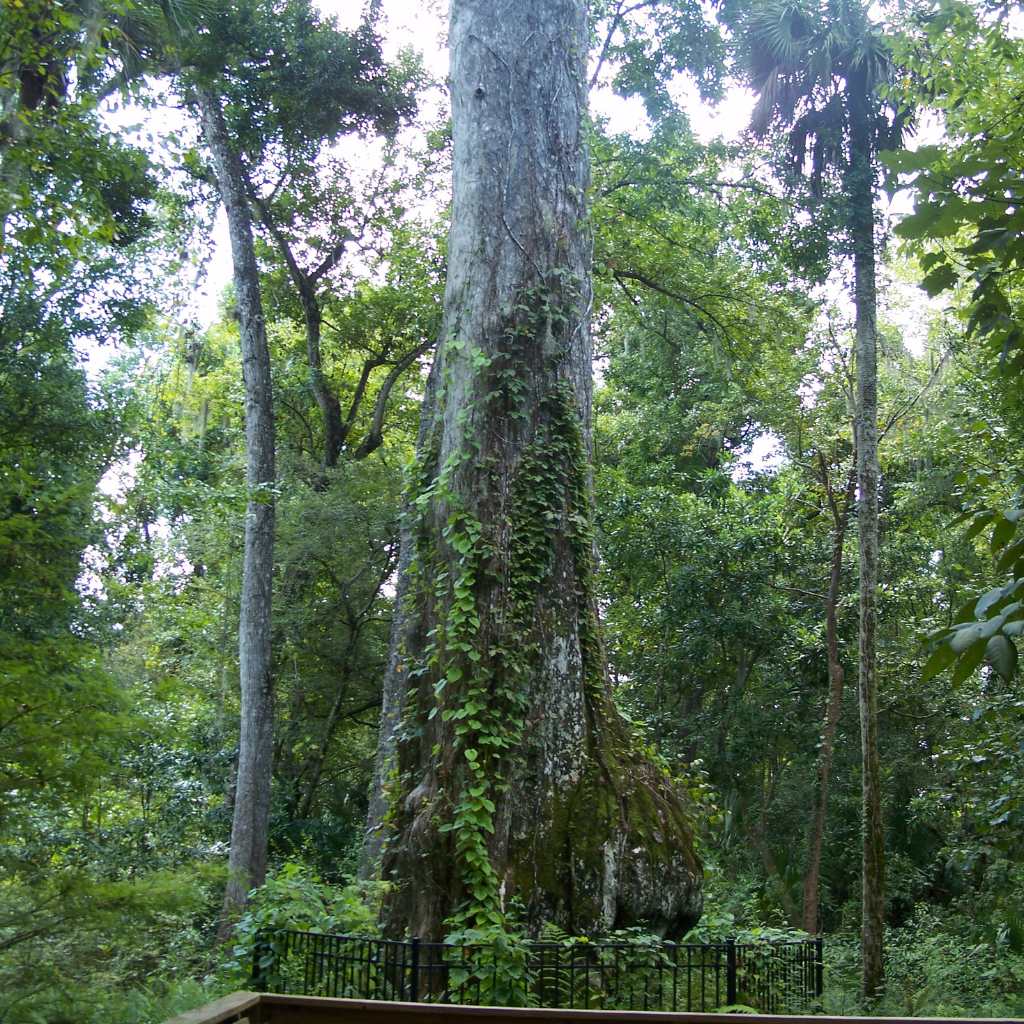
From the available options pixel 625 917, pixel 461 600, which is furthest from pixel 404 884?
pixel 461 600

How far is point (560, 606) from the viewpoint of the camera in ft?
25.2

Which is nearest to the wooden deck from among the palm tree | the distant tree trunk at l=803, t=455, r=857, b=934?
the palm tree

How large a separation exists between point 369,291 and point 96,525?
6.91 m

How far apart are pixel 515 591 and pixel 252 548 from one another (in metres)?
7.99

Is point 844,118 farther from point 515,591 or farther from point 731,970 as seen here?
point 731,970

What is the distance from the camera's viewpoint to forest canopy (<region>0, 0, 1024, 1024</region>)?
643 centimetres

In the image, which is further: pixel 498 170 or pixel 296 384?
pixel 296 384

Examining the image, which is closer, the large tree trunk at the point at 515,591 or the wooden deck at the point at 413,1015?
the wooden deck at the point at 413,1015

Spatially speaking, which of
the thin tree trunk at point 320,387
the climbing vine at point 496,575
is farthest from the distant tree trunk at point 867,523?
the thin tree trunk at point 320,387

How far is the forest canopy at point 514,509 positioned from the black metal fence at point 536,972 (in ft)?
0.91

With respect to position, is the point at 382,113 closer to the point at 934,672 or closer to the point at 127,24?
the point at 127,24

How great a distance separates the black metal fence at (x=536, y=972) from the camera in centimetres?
578

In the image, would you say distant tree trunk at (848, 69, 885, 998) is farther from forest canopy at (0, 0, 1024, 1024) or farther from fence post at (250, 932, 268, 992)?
fence post at (250, 932, 268, 992)

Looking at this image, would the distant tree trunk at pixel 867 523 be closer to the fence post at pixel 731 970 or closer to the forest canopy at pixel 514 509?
the forest canopy at pixel 514 509
